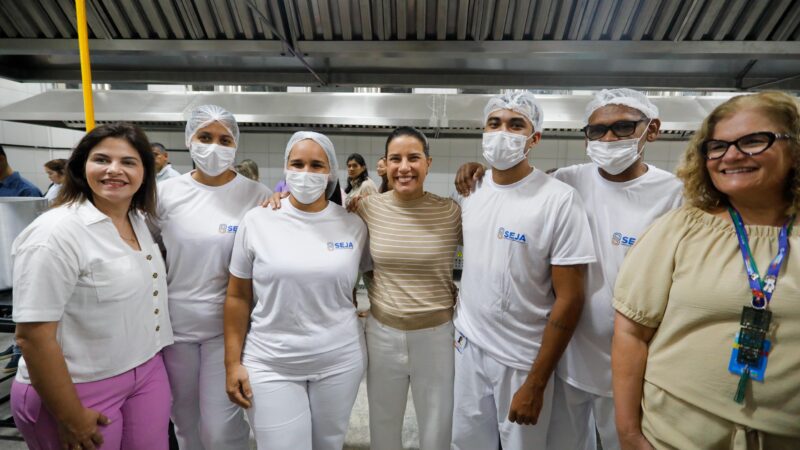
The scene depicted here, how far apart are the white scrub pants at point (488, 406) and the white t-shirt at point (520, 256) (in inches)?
2.6

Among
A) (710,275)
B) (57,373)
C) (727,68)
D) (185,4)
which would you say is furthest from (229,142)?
(727,68)

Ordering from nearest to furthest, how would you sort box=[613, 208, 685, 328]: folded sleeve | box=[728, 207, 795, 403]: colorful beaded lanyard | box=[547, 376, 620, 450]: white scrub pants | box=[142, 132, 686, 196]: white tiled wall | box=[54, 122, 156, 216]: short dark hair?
box=[728, 207, 795, 403]: colorful beaded lanyard, box=[613, 208, 685, 328]: folded sleeve, box=[54, 122, 156, 216]: short dark hair, box=[547, 376, 620, 450]: white scrub pants, box=[142, 132, 686, 196]: white tiled wall

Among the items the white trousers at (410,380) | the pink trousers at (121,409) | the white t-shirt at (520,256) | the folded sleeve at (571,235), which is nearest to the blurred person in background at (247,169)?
the pink trousers at (121,409)

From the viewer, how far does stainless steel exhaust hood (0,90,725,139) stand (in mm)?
3598

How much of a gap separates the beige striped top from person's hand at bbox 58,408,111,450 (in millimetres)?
975

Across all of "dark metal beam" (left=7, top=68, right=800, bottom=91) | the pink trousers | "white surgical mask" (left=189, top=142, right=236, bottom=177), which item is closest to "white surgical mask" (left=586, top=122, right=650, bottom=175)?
"dark metal beam" (left=7, top=68, right=800, bottom=91)

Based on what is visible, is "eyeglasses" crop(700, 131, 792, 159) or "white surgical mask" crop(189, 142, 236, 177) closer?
"eyeglasses" crop(700, 131, 792, 159)

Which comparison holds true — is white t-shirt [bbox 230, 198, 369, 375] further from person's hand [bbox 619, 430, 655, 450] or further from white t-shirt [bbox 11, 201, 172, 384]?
person's hand [bbox 619, 430, 655, 450]

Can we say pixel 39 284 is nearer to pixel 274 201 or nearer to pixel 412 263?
pixel 274 201

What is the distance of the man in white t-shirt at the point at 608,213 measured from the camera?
133cm

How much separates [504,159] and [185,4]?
1688 mm

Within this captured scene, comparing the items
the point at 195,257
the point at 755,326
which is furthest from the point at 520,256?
the point at 195,257

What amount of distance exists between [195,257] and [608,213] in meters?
1.63

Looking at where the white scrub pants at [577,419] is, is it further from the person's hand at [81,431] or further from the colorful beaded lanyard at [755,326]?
the person's hand at [81,431]
